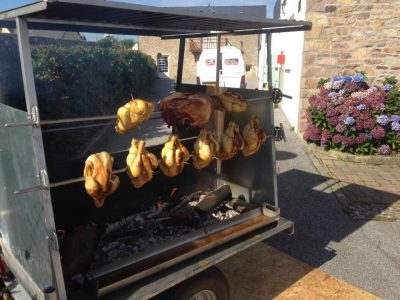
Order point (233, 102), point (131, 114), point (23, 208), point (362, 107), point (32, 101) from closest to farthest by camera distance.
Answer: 1. point (32, 101)
2. point (23, 208)
3. point (131, 114)
4. point (233, 102)
5. point (362, 107)

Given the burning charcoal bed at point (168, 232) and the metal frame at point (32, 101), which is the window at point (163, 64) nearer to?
the burning charcoal bed at point (168, 232)

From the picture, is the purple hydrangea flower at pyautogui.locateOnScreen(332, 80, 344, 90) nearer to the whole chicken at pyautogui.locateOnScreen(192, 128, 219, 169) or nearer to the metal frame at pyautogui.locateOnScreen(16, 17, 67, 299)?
the whole chicken at pyautogui.locateOnScreen(192, 128, 219, 169)

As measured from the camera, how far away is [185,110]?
124 inches

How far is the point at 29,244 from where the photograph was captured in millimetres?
2406

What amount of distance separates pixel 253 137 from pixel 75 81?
547 cm

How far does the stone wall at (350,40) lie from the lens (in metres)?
8.58

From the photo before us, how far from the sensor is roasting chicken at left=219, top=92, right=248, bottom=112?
3.44 m

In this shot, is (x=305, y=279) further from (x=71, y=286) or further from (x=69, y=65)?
(x=69, y=65)

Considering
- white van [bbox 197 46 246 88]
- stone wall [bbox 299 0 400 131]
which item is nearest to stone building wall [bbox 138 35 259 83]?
white van [bbox 197 46 246 88]

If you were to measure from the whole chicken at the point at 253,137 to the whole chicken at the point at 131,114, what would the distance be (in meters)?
1.21

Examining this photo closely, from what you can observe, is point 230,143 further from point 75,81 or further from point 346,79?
point 346,79

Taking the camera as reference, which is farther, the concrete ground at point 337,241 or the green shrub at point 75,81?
the green shrub at point 75,81

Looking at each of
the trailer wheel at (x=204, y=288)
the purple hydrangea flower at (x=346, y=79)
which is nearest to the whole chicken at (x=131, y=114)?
the trailer wheel at (x=204, y=288)

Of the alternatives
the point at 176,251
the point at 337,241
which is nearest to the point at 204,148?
the point at 176,251
